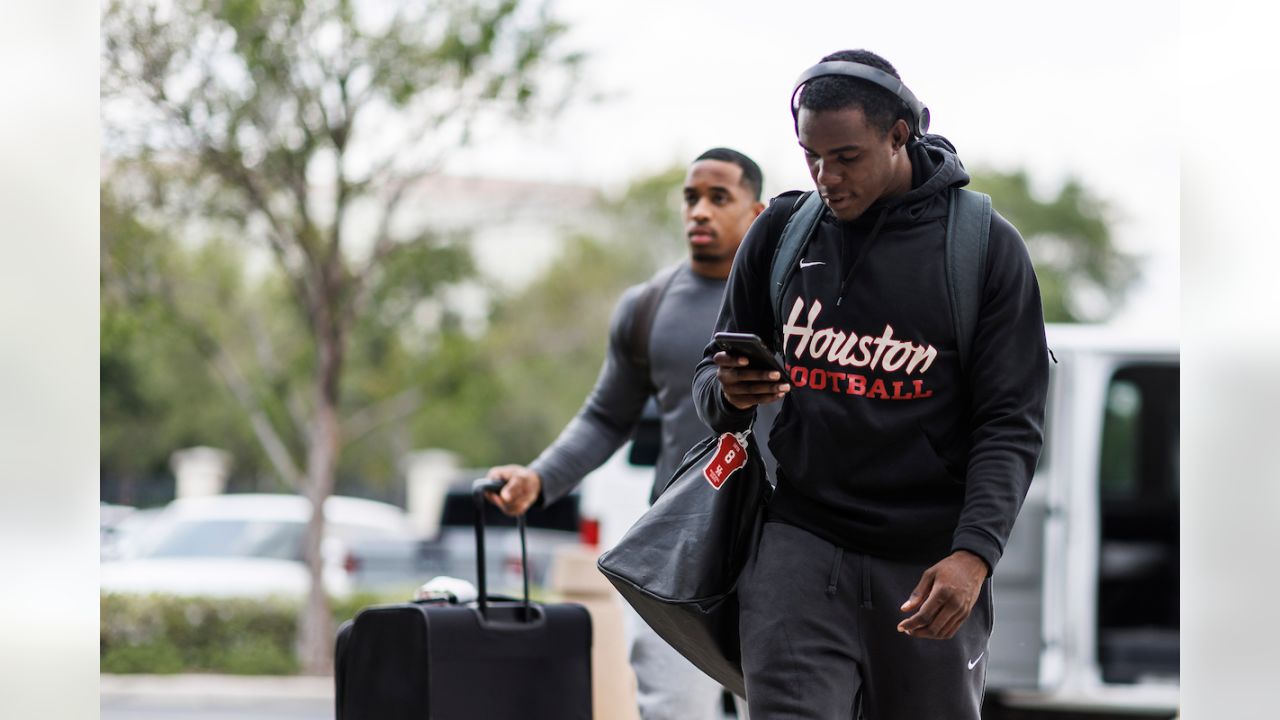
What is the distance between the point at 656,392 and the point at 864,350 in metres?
1.69

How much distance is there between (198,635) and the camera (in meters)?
13.5

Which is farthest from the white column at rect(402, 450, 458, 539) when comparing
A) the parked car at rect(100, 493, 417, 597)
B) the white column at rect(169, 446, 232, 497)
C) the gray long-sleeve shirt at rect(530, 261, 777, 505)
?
the gray long-sleeve shirt at rect(530, 261, 777, 505)

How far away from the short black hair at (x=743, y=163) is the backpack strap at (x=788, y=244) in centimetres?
134

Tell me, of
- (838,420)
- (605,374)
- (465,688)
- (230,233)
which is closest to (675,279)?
(605,374)

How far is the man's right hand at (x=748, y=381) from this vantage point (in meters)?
2.81

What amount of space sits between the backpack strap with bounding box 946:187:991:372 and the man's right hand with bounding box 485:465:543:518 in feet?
5.27

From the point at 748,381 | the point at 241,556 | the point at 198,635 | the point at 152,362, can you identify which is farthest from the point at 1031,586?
the point at 152,362

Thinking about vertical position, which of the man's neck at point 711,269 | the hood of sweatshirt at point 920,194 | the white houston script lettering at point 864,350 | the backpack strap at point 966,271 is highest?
the hood of sweatshirt at point 920,194

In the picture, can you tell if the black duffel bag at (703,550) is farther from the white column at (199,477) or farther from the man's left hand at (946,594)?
the white column at (199,477)

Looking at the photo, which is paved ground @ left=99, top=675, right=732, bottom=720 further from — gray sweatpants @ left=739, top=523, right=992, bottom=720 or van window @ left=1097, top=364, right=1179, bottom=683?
gray sweatpants @ left=739, top=523, right=992, bottom=720

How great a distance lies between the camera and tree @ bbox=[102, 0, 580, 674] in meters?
10.7
